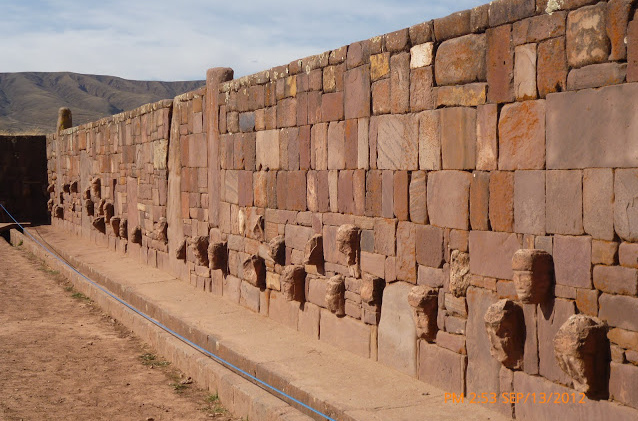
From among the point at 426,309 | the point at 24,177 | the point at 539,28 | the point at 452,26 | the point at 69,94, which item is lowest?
the point at 426,309

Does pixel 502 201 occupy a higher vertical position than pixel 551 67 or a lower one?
lower

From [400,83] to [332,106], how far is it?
4.10 ft

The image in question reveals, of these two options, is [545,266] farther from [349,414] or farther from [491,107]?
[349,414]

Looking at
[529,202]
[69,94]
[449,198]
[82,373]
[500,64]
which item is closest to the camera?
[529,202]

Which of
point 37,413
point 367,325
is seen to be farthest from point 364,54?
point 37,413

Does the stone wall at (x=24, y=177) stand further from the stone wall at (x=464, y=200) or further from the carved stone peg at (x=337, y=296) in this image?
the carved stone peg at (x=337, y=296)

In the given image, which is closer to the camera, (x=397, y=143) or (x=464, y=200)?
(x=464, y=200)

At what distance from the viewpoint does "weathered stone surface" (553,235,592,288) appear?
4.53 meters

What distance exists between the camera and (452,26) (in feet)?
18.5

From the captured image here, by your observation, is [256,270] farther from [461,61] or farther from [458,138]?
[461,61]

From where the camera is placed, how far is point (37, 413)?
638cm

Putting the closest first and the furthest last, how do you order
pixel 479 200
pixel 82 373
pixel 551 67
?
pixel 551 67 < pixel 479 200 < pixel 82 373

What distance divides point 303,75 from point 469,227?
3.07 m

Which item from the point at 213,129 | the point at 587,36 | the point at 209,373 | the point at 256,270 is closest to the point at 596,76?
the point at 587,36
